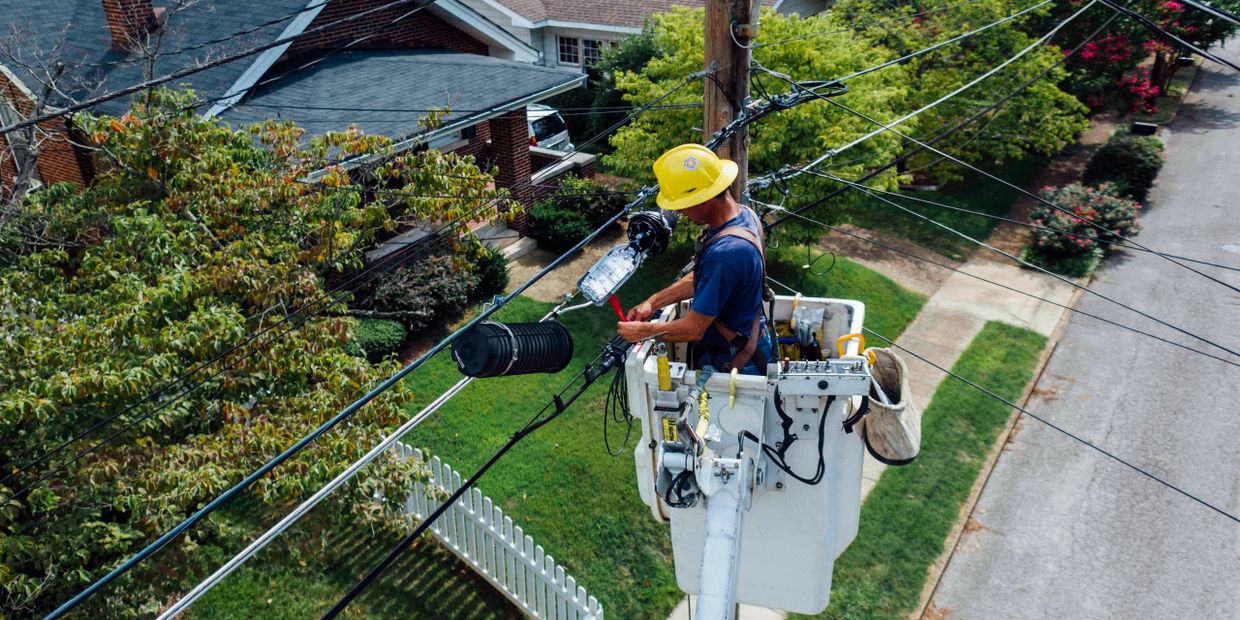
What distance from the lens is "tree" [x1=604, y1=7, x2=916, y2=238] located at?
13.8 meters

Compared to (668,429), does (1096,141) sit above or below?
below

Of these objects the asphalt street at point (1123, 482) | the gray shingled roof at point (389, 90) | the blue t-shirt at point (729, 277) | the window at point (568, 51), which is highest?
the blue t-shirt at point (729, 277)

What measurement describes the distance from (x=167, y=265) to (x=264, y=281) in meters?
0.91

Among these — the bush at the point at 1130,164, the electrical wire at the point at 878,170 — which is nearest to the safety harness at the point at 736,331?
the electrical wire at the point at 878,170

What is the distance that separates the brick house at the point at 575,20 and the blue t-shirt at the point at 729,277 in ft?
65.8

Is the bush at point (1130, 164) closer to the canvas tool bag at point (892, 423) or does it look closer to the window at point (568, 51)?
the window at point (568, 51)

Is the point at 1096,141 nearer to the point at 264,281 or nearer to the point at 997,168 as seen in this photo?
the point at 997,168

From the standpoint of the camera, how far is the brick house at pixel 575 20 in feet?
80.1

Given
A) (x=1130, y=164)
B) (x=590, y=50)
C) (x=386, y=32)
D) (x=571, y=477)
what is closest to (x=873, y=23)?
(x=1130, y=164)

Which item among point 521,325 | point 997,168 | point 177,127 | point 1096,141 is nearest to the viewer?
point 521,325

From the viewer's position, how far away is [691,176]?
4629 millimetres

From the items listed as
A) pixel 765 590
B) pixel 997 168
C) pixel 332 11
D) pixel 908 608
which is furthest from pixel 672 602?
pixel 997 168

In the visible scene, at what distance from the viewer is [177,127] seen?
9234 mm

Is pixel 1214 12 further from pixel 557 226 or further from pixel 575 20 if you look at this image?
pixel 575 20
